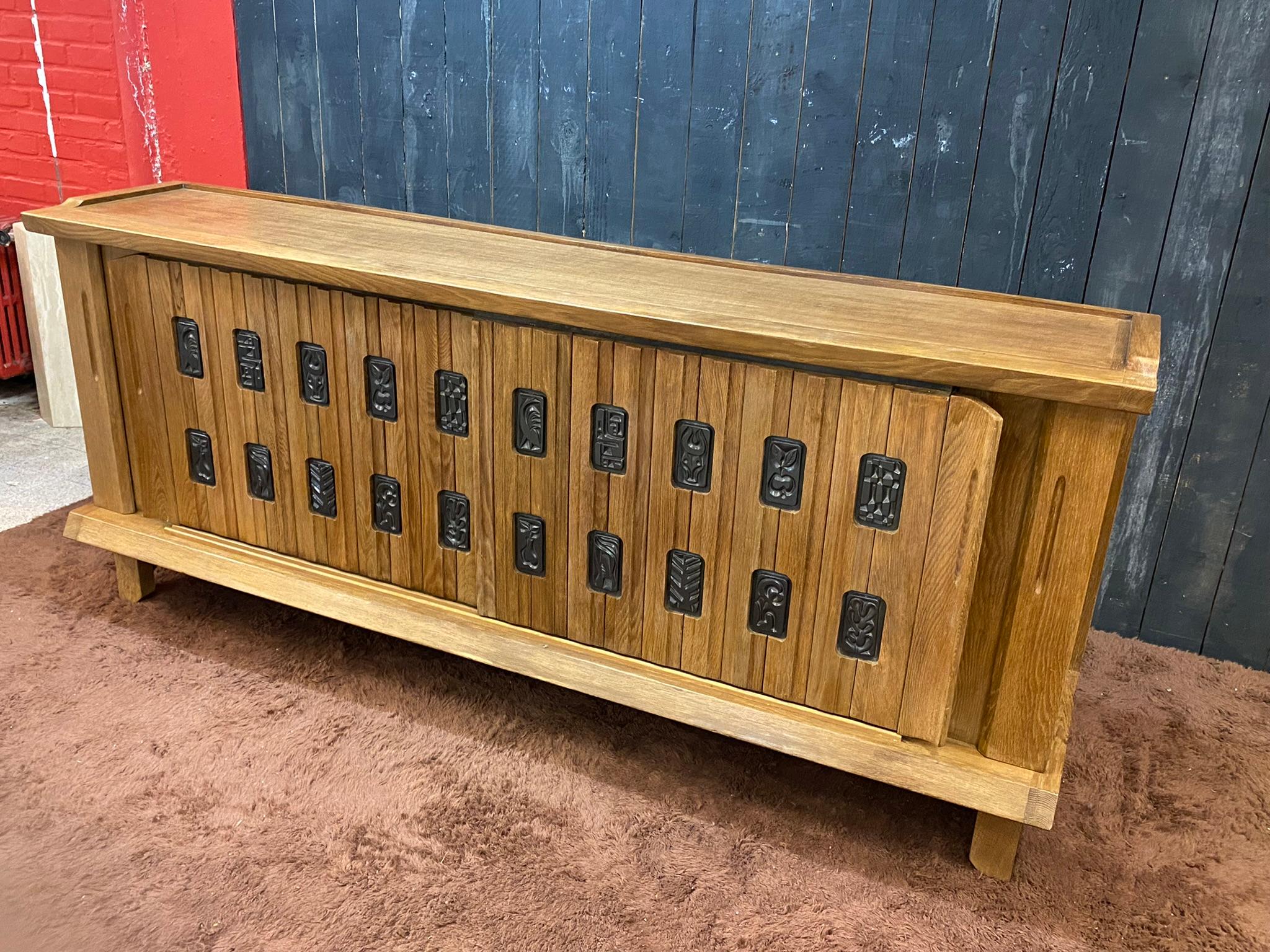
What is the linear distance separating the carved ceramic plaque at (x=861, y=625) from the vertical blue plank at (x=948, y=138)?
0.88 m

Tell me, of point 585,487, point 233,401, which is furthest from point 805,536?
point 233,401

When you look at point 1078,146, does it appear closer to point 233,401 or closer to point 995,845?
point 995,845

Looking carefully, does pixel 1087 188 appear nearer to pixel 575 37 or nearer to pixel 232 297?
pixel 575 37

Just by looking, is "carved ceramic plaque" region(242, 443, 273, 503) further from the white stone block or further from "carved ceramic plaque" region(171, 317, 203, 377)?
the white stone block

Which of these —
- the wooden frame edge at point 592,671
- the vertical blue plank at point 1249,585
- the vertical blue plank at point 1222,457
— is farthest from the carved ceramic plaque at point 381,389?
the vertical blue plank at point 1249,585

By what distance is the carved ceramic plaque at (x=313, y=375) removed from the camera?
2.01 metres

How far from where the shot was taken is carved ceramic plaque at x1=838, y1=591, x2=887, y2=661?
1.69 metres

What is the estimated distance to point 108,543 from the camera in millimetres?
2328

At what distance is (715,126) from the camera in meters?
2.34

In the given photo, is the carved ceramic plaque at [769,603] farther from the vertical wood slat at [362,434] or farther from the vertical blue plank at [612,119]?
the vertical blue plank at [612,119]

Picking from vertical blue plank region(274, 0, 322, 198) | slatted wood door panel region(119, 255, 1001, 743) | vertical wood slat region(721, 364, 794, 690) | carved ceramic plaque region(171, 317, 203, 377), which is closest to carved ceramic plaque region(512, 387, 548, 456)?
slatted wood door panel region(119, 255, 1001, 743)

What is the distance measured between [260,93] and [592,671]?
6.13 ft

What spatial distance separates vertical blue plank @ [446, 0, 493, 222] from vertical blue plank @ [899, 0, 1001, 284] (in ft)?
3.31

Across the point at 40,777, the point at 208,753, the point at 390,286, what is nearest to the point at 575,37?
the point at 390,286
